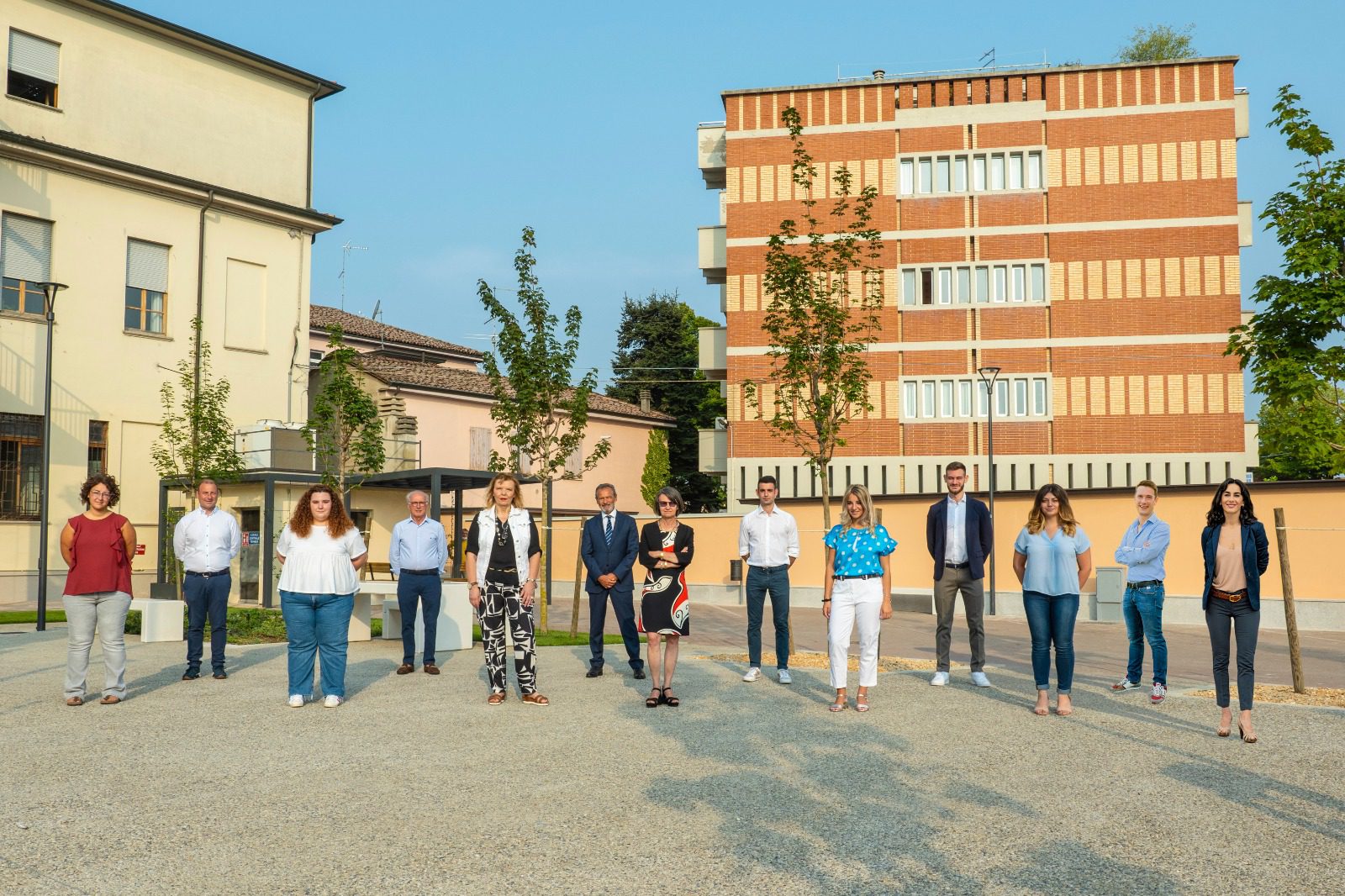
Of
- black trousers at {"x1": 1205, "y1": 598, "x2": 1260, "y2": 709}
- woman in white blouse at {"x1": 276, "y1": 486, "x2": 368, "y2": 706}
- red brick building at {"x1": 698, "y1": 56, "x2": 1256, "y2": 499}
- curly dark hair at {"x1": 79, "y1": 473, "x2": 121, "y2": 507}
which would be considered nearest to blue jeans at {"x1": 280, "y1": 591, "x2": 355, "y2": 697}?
woman in white blouse at {"x1": 276, "y1": 486, "x2": 368, "y2": 706}

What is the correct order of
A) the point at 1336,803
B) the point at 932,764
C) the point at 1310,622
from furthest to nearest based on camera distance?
1. the point at 1310,622
2. the point at 932,764
3. the point at 1336,803

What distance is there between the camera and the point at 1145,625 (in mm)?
10711

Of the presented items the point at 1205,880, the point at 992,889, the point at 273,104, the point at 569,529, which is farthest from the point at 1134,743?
the point at 273,104

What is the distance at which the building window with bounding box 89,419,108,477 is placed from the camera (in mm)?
28984

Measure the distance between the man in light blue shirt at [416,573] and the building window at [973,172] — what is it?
34.1m

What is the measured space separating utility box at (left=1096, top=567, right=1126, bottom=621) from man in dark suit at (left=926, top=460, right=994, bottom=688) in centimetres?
1435

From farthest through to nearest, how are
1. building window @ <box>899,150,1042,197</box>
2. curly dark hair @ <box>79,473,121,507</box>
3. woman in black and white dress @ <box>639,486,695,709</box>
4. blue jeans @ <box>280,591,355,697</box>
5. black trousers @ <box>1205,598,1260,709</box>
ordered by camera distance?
1. building window @ <box>899,150,1042,197</box>
2. curly dark hair @ <box>79,473,121,507</box>
3. blue jeans @ <box>280,591,355,697</box>
4. woman in black and white dress @ <box>639,486,695,709</box>
5. black trousers @ <box>1205,598,1260,709</box>

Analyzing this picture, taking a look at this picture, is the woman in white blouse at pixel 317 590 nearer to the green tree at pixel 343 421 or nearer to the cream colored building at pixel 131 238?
the green tree at pixel 343 421

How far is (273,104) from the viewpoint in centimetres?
3453

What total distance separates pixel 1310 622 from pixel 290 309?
1063 inches

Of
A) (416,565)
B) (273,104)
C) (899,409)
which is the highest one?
(273,104)

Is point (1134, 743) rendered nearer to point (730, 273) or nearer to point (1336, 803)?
point (1336, 803)

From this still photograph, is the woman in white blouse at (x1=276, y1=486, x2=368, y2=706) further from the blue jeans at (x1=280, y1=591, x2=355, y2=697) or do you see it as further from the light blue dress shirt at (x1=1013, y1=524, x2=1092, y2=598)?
the light blue dress shirt at (x1=1013, y1=524, x2=1092, y2=598)

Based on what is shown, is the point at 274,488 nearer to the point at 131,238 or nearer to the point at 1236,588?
the point at 131,238
